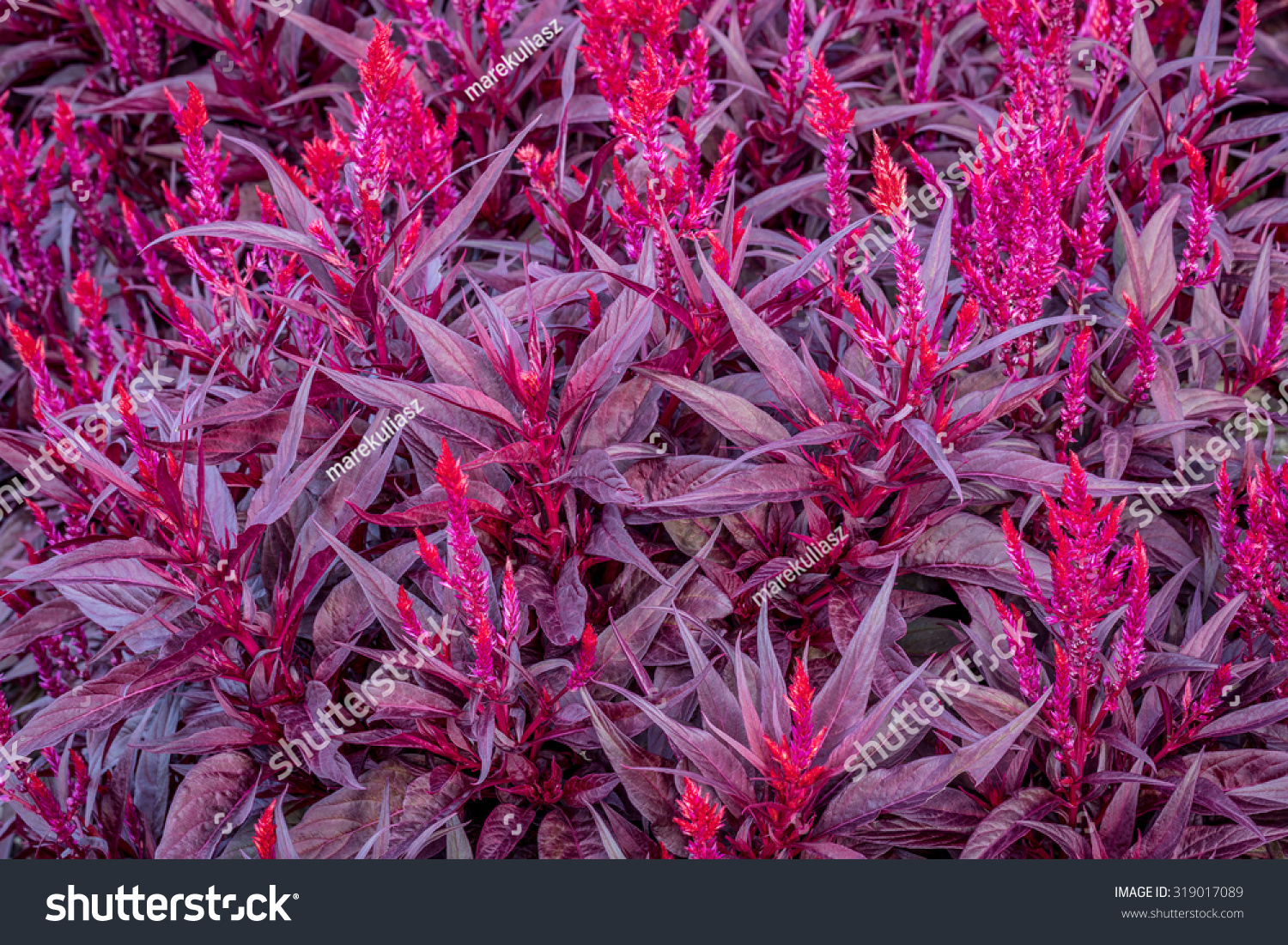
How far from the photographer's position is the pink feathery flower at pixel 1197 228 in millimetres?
1591

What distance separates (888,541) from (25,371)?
211 cm

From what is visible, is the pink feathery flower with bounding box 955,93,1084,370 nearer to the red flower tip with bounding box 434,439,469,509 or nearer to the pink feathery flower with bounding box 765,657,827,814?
the pink feathery flower with bounding box 765,657,827,814

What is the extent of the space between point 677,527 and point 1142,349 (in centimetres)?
82

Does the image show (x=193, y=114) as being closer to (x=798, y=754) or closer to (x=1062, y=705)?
(x=798, y=754)

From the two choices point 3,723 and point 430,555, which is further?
point 3,723

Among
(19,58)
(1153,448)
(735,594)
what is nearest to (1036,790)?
(735,594)

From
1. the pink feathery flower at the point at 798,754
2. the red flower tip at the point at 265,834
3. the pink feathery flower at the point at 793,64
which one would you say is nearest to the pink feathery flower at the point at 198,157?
the red flower tip at the point at 265,834

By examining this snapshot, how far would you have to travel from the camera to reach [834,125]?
4.47 ft

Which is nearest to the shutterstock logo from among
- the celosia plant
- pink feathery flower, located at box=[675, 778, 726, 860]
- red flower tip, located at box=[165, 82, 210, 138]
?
the celosia plant

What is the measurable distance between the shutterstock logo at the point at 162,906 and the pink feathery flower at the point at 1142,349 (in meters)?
1.56

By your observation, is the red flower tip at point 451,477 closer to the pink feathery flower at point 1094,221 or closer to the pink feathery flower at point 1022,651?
the pink feathery flower at point 1022,651

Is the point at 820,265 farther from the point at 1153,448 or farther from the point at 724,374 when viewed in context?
the point at 1153,448

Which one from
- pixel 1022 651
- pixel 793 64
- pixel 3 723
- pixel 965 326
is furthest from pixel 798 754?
pixel 793 64
